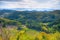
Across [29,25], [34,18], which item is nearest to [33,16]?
[34,18]

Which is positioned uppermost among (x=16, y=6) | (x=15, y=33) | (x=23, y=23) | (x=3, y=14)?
(x=16, y=6)

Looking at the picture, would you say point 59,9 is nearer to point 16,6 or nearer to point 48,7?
point 48,7

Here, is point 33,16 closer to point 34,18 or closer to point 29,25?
point 34,18

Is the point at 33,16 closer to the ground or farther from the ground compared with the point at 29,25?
farther from the ground

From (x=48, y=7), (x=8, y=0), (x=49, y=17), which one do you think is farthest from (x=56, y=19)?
(x=8, y=0)
